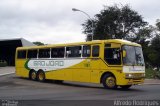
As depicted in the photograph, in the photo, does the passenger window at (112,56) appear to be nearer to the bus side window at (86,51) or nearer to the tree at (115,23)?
the bus side window at (86,51)

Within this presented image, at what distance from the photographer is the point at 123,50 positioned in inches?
922

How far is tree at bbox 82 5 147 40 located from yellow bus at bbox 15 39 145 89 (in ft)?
135

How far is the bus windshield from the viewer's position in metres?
23.6

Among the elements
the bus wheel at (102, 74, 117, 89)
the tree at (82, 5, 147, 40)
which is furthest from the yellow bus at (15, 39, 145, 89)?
the tree at (82, 5, 147, 40)

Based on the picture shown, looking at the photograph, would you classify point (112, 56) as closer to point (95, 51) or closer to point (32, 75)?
point (95, 51)

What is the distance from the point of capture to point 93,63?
2520cm

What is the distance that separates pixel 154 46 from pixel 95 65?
62851 mm

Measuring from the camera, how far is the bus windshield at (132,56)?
77.4ft

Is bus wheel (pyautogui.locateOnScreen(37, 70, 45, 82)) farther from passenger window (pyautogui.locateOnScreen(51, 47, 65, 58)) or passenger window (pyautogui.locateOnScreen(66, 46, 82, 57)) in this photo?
passenger window (pyautogui.locateOnScreen(66, 46, 82, 57))

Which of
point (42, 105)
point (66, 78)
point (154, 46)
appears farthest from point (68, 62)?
point (154, 46)

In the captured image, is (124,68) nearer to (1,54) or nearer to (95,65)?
(95,65)

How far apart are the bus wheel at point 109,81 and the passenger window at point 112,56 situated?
33.6 inches

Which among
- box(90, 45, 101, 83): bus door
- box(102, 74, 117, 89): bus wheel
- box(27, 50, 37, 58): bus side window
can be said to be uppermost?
box(27, 50, 37, 58): bus side window

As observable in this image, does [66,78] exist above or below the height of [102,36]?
below
